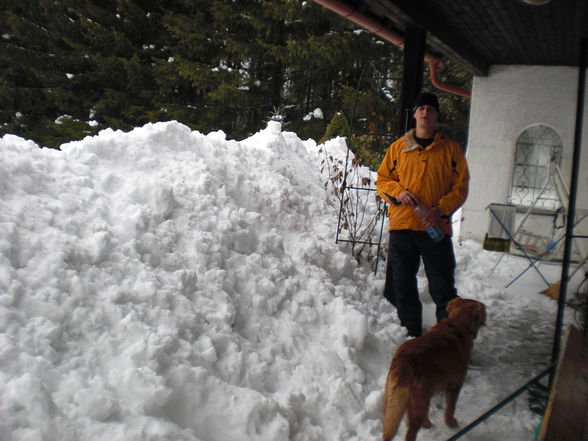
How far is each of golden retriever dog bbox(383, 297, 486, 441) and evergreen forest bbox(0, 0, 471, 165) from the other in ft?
29.2

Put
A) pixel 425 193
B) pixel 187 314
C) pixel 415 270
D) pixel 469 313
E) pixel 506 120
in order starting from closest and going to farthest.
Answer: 1. pixel 187 314
2. pixel 469 313
3. pixel 425 193
4. pixel 415 270
5. pixel 506 120

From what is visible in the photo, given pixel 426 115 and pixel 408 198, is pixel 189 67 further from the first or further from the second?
pixel 408 198

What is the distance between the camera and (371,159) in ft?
23.2

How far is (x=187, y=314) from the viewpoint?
10.4ft

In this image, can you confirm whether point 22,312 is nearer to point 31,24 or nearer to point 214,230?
point 214,230

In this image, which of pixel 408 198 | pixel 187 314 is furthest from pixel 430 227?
pixel 187 314

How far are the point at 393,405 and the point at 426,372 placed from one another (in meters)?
0.25

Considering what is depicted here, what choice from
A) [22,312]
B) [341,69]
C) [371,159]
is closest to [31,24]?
[341,69]

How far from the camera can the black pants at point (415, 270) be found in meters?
3.93

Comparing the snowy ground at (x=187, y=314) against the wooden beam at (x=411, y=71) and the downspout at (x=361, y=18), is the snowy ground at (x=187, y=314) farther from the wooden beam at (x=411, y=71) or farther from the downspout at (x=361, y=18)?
the downspout at (x=361, y=18)

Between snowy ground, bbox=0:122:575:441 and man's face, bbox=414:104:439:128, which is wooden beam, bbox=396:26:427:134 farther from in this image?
snowy ground, bbox=0:122:575:441

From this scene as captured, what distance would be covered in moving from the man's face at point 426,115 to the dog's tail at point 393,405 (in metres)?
2.02

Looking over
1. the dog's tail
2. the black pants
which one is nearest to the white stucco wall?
the black pants

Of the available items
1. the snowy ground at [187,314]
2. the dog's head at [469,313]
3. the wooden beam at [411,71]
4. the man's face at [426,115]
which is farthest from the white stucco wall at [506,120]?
the dog's head at [469,313]
